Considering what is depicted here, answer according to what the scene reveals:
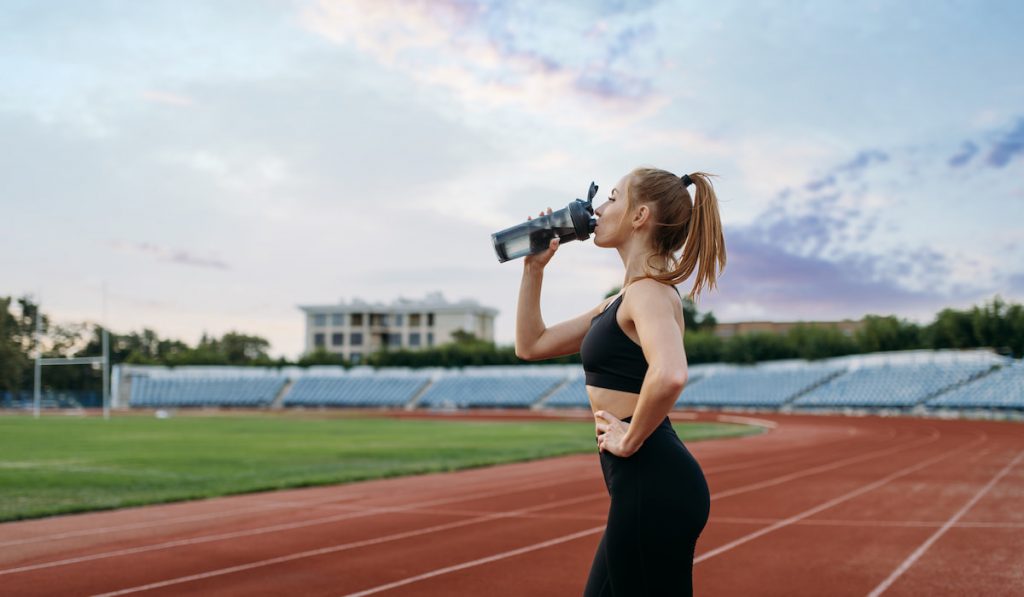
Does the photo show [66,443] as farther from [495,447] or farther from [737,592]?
[737,592]

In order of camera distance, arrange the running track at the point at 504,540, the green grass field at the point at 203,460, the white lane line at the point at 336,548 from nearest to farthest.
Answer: the white lane line at the point at 336,548
the running track at the point at 504,540
the green grass field at the point at 203,460

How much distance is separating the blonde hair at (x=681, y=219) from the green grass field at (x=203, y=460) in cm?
1027

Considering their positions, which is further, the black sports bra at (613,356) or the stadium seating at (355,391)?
the stadium seating at (355,391)

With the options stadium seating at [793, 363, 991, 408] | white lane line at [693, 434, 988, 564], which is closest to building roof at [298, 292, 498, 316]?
stadium seating at [793, 363, 991, 408]

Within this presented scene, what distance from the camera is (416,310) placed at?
10412cm

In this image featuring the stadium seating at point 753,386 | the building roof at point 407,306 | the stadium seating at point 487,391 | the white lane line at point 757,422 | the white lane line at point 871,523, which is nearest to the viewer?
the white lane line at point 871,523

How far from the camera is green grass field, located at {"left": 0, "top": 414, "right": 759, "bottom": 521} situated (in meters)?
12.7

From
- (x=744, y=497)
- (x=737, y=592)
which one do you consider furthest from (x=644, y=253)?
(x=744, y=497)

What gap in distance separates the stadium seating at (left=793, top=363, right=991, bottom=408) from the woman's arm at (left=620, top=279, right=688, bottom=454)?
151 feet

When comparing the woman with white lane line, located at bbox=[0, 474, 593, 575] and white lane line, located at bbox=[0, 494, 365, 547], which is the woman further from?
white lane line, located at bbox=[0, 494, 365, 547]

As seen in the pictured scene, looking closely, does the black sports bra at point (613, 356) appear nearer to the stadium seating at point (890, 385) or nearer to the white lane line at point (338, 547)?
the white lane line at point (338, 547)

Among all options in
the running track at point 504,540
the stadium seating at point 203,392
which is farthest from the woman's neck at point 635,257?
the stadium seating at point 203,392

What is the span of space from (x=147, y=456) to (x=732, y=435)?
17942 millimetres

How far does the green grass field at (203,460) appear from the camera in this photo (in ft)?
41.7
